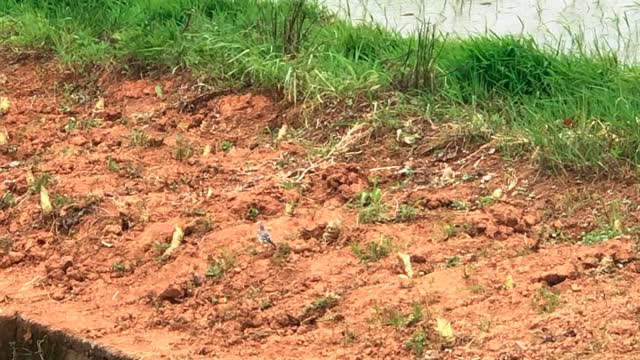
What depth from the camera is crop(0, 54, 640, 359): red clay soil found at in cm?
332

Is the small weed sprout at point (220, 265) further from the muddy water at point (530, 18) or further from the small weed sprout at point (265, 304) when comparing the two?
the muddy water at point (530, 18)

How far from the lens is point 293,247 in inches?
154

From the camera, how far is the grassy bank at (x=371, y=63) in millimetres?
4328

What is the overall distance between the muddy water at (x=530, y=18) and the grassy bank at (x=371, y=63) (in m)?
0.41

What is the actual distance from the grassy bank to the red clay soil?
0.17 metres

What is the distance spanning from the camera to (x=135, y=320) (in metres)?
3.71

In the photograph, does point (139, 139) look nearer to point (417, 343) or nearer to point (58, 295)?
point (58, 295)

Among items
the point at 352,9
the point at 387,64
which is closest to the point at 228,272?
the point at 387,64

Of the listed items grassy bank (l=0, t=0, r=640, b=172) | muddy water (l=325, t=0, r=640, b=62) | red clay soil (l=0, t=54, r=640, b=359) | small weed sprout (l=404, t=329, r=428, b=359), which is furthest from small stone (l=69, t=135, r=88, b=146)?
small weed sprout (l=404, t=329, r=428, b=359)

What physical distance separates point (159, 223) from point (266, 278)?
0.68 meters

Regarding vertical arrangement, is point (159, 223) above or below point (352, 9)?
below

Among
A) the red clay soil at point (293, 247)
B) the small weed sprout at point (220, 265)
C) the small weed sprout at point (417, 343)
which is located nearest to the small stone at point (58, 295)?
the red clay soil at point (293, 247)

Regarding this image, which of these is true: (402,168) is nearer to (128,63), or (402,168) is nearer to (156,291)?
(156,291)

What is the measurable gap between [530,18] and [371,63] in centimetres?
131
